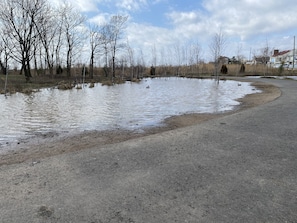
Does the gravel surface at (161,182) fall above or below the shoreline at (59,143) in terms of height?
above

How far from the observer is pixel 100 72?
158 ft

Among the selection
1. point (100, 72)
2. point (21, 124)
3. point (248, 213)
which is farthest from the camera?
point (100, 72)

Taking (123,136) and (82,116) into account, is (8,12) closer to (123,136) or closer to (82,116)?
(82,116)

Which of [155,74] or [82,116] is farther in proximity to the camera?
[155,74]

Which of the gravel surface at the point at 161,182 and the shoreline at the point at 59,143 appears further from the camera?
the shoreline at the point at 59,143

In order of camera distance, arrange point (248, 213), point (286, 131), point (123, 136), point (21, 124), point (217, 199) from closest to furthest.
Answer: point (248, 213), point (217, 199), point (286, 131), point (123, 136), point (21, 124)

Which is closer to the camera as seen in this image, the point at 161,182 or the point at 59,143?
the point at 161,182

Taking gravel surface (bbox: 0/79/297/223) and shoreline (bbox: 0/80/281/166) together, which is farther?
shoreline (bbox: 0/80/281/166)

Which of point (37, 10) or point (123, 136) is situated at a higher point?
point (37, 10)

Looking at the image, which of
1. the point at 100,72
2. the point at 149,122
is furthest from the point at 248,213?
the point at 100,72

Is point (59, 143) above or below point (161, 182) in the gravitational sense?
below

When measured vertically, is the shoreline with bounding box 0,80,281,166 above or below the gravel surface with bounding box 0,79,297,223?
below

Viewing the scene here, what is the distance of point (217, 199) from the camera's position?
2.71 m

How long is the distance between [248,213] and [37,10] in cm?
3549
